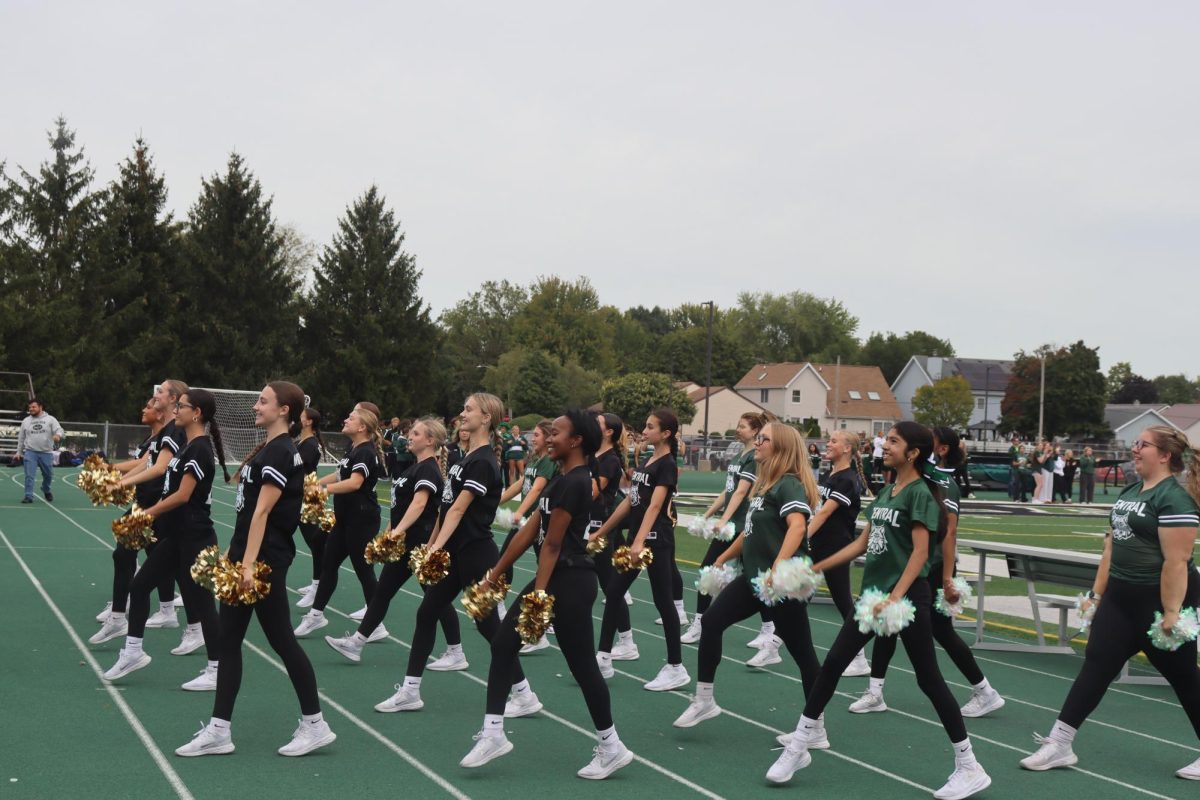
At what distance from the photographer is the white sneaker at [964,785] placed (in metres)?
5.80

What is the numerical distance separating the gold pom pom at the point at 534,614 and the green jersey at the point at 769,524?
1544 mm

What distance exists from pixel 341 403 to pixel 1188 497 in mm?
53374

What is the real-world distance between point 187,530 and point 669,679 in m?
3.31

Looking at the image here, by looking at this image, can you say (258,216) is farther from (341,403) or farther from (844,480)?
(844,480)

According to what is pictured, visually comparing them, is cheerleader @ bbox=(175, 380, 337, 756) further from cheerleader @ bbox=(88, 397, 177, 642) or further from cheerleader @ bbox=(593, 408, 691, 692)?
cheerleader @ bbox=(88, 397, 177, 642)

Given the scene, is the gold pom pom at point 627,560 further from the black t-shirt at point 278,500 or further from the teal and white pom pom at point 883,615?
the black t-shirt at point 278,500

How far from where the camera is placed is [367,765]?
19.9 feet

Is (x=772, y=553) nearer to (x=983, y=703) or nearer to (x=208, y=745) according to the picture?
(x=983, y=703)

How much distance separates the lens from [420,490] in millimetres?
7879

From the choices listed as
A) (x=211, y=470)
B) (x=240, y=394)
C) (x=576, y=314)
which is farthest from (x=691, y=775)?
(x=576, y=314)

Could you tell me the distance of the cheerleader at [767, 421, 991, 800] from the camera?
5.86 meters

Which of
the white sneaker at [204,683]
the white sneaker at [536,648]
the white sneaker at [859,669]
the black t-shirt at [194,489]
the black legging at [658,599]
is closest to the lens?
the black t-shirt at [194,489]

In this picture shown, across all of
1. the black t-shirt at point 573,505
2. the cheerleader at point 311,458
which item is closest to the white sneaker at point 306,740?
the black t-shirt at point 573,505

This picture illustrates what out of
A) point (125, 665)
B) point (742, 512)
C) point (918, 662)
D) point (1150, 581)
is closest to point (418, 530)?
point (125, 665)
